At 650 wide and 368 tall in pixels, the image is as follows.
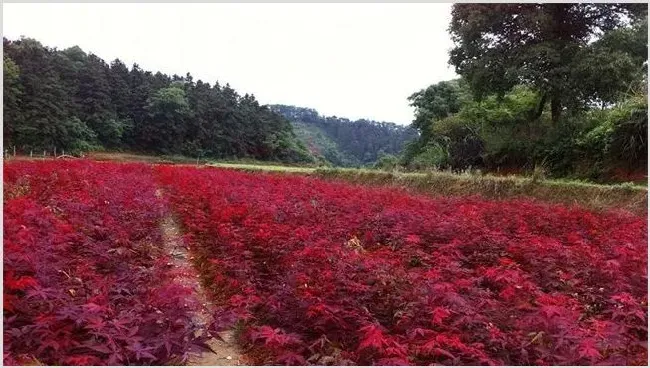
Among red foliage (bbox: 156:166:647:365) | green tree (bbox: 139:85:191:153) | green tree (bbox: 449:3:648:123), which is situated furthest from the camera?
green tree (bbox: 139:85:191:153)

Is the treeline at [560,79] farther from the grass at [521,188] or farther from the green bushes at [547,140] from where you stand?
the grass at [521,188]

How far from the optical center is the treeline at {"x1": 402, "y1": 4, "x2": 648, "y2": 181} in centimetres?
1408

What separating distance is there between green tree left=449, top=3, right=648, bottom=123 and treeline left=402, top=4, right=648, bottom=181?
3 cm

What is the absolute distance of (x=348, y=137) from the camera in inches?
3937

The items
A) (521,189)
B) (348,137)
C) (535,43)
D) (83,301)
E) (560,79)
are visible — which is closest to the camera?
(83,301)

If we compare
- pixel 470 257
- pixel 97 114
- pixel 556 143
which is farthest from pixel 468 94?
pixel 97 114

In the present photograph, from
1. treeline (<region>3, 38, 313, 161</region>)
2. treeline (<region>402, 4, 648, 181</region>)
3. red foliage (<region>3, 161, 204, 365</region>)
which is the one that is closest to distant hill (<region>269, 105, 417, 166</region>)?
treeline (<region>3, 38, 313, 161</region>)

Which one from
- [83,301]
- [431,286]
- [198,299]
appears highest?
[431,286]

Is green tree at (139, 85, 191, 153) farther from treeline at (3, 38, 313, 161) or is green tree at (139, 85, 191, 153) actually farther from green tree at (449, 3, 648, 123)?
green tree at (449, 3, 648, 123)

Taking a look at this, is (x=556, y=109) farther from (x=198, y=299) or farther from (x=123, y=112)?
(x=123, y=112)

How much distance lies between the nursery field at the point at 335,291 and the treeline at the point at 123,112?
140ft

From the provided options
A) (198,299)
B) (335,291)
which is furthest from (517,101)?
(335,291)

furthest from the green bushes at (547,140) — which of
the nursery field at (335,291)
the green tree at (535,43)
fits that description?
the nursery field at (335,291)

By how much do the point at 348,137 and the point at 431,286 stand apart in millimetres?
96413
